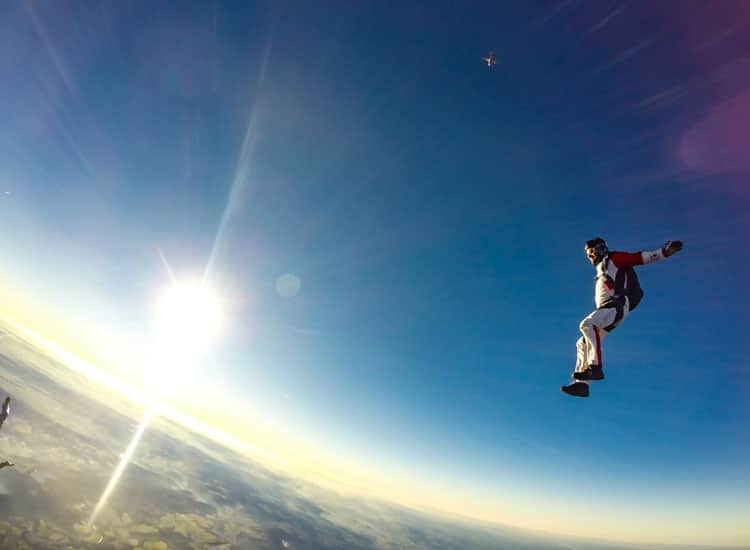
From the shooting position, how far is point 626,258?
7348 mm

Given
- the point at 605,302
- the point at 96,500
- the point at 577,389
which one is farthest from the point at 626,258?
the point at 96,500

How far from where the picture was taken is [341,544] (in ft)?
588

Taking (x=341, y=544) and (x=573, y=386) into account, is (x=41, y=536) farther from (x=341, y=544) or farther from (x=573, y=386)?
(x=341, y=544)

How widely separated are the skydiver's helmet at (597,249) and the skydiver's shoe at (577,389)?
9.63ft

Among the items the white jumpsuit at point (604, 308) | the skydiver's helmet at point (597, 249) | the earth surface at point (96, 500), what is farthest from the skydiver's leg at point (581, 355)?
the earth surface at point (96, 500)

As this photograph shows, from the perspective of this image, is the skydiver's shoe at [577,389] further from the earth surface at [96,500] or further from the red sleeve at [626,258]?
the earth surface at [96,500]

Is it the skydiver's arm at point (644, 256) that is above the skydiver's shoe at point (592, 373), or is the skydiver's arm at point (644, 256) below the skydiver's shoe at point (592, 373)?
above

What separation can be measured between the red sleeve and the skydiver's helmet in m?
0.20

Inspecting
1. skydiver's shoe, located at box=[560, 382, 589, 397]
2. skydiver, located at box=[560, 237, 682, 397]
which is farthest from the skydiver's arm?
skydiver's shoe, located at box=[560, 382, 589, 397]

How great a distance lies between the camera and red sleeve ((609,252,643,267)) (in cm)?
721

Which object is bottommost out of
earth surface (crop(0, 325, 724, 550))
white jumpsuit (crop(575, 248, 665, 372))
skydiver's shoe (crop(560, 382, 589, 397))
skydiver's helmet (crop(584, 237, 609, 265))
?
earth surface (crop(0, 325, 724, 550))

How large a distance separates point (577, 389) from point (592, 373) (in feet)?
1.63

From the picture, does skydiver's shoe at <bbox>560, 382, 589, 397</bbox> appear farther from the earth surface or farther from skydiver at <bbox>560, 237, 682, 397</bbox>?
the earth surface

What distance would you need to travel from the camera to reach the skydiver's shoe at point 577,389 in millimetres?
7535
